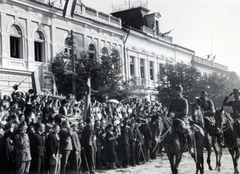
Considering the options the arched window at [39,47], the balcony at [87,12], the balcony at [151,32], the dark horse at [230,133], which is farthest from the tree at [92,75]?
the balcony at [151,32]

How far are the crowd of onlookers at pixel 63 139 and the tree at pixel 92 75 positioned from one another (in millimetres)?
4399

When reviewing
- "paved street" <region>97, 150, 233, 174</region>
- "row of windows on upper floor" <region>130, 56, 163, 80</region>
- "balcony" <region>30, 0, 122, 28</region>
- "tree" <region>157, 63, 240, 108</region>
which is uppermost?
"balcony" <region>30, 0, 122, 28</region>

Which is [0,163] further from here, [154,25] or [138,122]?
[154,25]

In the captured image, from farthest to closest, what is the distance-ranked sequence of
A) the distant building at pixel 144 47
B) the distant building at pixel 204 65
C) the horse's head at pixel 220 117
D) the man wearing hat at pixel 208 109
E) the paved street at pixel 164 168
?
the distant building at pixel 204 65 < the distant building at pixel 144 47 < the paved street at pixel 164 168 < the man wearing hat at pixel 208 109 < the horse's head at pixel 220 117

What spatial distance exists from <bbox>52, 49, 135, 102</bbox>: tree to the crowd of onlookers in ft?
14.4

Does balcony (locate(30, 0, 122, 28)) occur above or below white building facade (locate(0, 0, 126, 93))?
above

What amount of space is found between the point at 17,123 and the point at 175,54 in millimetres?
30086

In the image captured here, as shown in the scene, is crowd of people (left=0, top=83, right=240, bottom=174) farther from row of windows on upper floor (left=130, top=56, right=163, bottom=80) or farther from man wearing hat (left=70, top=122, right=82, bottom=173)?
row of windows on upper floor (left=130, top=56, right=163, bottom=80)

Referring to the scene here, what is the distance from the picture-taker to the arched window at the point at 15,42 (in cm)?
1978

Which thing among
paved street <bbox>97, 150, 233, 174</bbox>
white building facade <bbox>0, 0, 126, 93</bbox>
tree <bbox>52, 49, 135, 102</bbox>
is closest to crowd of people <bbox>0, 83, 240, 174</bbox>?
paved street <bbox>97, 150, 233, 174</bbox>

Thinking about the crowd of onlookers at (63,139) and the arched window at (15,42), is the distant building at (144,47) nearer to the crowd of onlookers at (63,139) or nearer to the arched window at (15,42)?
the arched window at (15,42)

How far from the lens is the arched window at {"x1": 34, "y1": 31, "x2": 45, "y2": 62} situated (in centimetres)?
2139

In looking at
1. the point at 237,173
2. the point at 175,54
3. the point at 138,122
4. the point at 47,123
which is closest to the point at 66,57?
the point at 138,122

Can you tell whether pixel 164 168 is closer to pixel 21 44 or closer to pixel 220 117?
pixel 220 117
